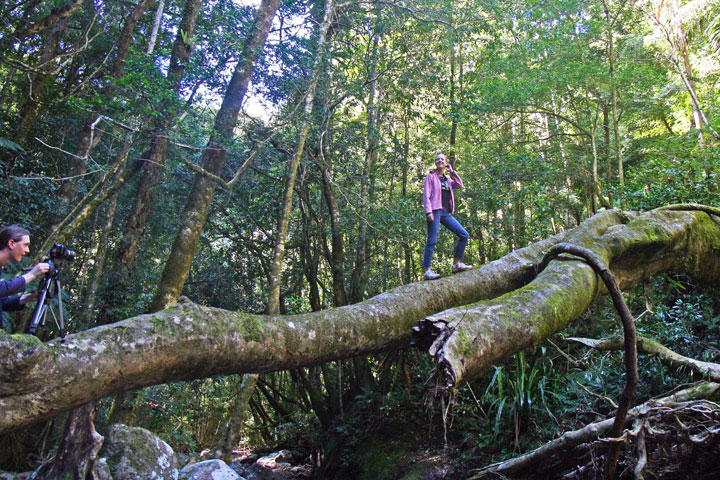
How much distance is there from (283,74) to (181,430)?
31.7ft

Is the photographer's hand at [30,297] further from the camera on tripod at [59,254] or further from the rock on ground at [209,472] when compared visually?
the rock on ground at [209,472]

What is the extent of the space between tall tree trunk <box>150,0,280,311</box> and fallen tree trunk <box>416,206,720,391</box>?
5.08m

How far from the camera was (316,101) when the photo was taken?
8.73 meters

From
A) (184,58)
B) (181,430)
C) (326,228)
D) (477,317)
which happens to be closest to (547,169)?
(326,228)

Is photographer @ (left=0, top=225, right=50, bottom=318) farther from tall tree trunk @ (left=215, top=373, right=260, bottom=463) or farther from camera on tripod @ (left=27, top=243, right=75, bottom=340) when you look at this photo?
tall tree trunk @ (left=215, top=373, right=260, bottom=463)

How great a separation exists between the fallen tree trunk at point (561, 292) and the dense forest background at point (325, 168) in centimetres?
82

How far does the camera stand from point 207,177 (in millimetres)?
6555

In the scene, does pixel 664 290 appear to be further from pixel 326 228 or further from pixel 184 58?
pixel 184 58

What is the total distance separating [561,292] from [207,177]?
17.8 feet

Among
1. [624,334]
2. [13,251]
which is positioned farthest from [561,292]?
[13,251]

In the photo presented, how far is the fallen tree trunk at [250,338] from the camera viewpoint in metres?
1.82

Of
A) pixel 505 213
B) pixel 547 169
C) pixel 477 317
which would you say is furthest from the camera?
pixel 505 213

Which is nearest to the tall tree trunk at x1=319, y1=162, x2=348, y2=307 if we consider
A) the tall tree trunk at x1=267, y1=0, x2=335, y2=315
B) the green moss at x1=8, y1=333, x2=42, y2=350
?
the tall tree trunk at x1=267, y1=0, x2=335, y2=315

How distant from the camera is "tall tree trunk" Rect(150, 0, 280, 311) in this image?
246 inches
